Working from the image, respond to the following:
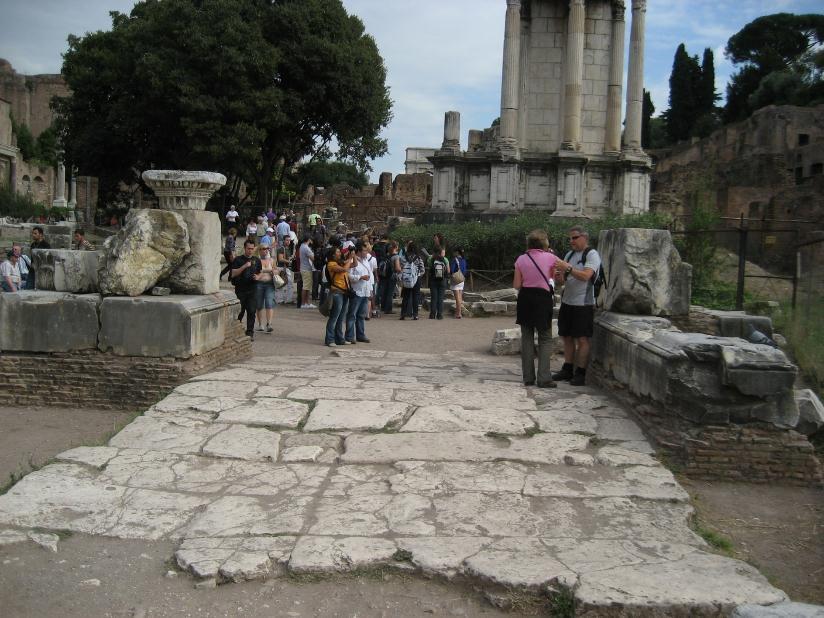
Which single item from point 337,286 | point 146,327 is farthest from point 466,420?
point 337,286

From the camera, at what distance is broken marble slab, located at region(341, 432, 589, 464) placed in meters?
5.14

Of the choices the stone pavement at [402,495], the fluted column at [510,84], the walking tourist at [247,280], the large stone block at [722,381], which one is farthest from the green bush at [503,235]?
the large stone block at [722,381]

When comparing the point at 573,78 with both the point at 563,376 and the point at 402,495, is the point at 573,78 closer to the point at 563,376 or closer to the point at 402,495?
the point at 563,376

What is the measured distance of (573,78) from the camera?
19.5 metres

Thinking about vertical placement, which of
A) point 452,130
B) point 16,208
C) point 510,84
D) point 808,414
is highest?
point 510,84

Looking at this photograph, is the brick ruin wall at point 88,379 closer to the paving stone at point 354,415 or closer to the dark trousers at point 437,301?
the paving stone at point 354,415

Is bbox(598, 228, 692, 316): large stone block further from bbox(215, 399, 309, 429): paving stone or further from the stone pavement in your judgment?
bbox(215, 399, 309, 429): paving stone

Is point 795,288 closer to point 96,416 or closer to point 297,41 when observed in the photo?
point 96,416

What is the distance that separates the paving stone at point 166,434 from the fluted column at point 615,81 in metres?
17.0

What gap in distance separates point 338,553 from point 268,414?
97.8 inches

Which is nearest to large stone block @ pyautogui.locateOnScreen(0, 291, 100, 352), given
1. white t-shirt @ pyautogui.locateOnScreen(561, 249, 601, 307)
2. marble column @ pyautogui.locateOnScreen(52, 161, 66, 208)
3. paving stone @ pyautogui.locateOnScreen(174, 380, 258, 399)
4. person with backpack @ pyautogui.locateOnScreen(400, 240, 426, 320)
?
paving stone @ pyautogui.locateOnScreen(174, 380, 258, 399)

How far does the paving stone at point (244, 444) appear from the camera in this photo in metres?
5.21

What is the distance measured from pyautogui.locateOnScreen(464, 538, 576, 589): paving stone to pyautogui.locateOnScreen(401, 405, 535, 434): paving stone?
6.25ft

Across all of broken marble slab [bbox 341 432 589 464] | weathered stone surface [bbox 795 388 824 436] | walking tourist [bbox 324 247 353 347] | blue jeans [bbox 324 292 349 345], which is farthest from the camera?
blue jeans [bbox 324 292 349 345]
